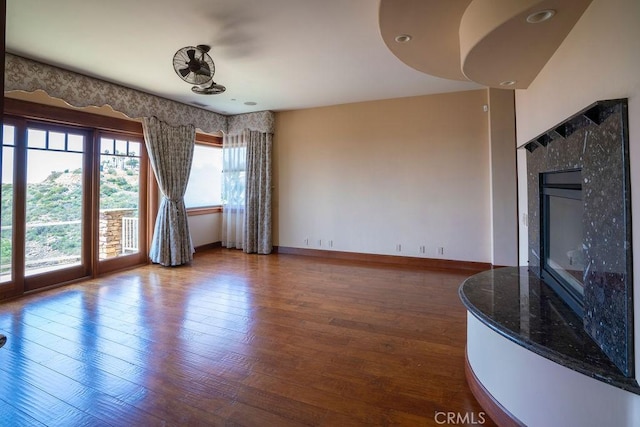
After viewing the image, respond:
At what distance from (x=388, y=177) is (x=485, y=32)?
12.0 ft

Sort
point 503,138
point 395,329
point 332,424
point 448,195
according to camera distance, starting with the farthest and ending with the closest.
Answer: point 448,195 < point 503,138 < point 395,329 < point 332,424

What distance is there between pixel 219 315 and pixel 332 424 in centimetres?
184

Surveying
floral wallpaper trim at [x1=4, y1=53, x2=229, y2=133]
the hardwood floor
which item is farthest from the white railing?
floral wallpaper trim at [x1=4, y1=53, x2=229, y2=133]

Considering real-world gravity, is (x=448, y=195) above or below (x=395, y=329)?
above

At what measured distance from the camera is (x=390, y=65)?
3.78m

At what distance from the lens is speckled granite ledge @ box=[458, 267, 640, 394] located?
4.46ft

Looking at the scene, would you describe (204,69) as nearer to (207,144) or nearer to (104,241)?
(104,241)

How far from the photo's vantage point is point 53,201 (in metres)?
4.14

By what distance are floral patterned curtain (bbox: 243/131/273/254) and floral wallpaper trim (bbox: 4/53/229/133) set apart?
3.50ft

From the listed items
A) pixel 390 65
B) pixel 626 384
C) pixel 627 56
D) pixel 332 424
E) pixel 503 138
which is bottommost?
pixel 332 424

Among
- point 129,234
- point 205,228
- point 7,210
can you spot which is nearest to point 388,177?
point 205,228

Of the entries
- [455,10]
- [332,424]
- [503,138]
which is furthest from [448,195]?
[332,424]

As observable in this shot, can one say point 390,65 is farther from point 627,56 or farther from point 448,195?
point 627,56

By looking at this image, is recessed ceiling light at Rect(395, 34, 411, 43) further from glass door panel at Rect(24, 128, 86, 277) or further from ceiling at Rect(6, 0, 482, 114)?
glass door panel at Rect(24, 128, 86, 277)
